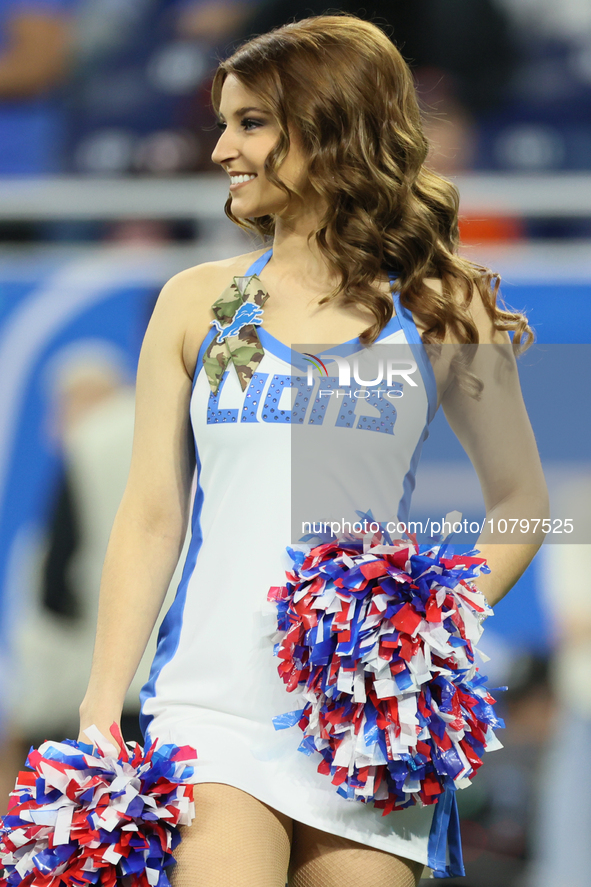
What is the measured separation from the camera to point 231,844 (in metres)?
1.47

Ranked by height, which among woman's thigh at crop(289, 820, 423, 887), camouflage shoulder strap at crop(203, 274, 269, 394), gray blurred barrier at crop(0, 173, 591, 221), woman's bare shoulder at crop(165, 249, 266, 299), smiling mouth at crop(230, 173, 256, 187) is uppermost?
gray blurred barrier at crop(0, 173, 591, 221)

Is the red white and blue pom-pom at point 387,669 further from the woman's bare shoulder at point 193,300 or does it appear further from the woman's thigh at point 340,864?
the woman's bare shoulder at point 193,300

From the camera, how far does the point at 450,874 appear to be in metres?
1.63

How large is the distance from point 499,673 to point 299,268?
2.06m

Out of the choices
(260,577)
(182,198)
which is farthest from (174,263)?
(260,577)

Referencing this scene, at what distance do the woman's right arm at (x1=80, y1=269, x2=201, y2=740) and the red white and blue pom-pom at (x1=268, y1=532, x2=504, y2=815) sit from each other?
0.26m

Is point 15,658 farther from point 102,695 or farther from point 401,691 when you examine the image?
point 401,691

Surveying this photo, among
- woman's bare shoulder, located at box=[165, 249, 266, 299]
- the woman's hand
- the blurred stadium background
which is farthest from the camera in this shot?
the blurred stadium background

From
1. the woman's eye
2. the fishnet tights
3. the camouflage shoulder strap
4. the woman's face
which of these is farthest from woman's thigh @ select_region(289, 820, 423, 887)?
the woman's eye

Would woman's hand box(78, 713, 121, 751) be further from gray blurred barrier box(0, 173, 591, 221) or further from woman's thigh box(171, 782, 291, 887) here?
gray blurred barrier box(0, 173, 591, 221)

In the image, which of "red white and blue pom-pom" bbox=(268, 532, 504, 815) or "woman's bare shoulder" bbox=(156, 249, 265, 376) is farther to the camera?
"woman's bare shoulder" bbox=(156, 249, 265, 376)

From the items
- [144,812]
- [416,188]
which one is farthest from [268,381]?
[144,812]

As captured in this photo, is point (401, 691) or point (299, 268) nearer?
point (401, 691)

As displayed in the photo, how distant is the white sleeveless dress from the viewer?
1547mm
